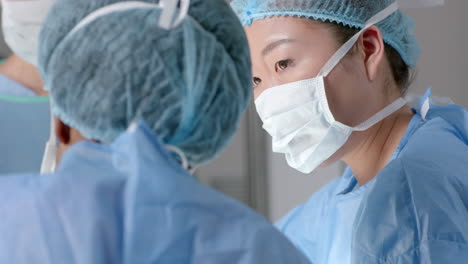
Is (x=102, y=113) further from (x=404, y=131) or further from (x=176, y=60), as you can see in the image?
(x=404, y=131)

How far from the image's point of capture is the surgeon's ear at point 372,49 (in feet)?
4.85

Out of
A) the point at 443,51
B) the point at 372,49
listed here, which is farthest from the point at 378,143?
the point at 443,51

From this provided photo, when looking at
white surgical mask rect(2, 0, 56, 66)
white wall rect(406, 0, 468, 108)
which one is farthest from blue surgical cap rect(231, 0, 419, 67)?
white wall rect(406, 0, 468, 108)

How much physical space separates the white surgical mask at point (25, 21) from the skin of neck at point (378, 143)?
782 mm

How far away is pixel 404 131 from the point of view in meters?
1.47

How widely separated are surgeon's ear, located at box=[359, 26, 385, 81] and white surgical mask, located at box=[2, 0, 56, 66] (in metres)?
0.74

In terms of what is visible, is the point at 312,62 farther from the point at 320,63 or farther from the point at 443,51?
the point at 443,51

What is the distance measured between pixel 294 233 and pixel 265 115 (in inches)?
14.6

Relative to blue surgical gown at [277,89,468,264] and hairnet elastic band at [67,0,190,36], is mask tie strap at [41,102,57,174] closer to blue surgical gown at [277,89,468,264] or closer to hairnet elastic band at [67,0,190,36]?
hairnet elastic band at [67,0,190,36]

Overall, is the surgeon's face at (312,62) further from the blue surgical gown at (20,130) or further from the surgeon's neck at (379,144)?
the blue surgical gown at (20,130)

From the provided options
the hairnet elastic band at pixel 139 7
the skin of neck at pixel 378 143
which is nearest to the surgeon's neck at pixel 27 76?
the hairnet elastic band at pixel 139 7

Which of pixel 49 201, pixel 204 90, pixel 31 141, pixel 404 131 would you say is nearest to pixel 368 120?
pixel 404 131

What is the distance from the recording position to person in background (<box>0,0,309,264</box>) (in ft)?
2.44


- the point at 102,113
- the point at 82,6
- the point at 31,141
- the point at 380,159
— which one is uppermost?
the point at 82,6
